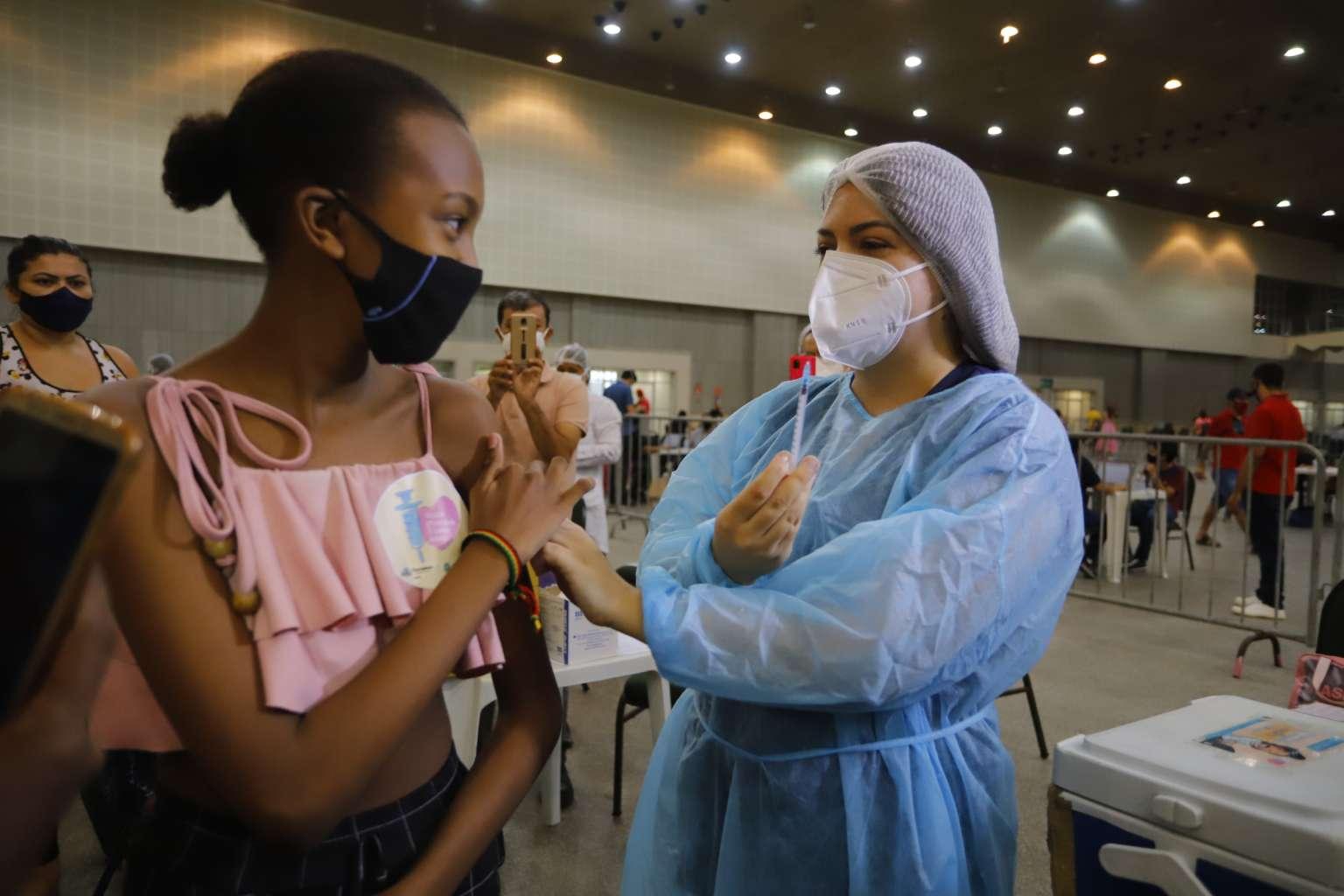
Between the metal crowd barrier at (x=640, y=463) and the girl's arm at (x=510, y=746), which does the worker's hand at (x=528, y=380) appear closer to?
the girl's arm at (x=510, y=746)

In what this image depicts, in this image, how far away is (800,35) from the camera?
9.39 m

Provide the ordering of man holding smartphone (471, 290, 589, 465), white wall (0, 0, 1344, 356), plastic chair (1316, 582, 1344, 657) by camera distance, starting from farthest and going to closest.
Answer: white wall (0, 0, 1344, 356)
plastic chair (1316, 582, 1344, 657)
man holding smartphone (471, 290, 589, 465)

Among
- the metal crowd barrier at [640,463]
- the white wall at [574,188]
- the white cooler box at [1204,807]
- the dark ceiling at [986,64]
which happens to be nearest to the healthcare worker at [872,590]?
the white cooler box at [1204,807]

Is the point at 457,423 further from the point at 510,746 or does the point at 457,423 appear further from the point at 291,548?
the point at 510,746

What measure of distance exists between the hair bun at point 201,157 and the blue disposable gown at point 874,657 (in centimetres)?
67

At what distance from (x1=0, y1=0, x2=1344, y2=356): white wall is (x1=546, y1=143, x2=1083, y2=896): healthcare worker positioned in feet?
15.7

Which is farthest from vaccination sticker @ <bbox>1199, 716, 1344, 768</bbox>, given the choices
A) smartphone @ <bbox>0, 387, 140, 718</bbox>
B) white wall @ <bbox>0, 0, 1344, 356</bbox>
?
white wall @ <bbox>0, 0, 1344, 356</bbox>

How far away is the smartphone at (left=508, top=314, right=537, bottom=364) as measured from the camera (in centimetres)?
145

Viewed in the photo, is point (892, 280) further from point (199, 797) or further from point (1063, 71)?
point (1063, 71)

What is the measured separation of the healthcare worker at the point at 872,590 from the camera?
1.02 meters

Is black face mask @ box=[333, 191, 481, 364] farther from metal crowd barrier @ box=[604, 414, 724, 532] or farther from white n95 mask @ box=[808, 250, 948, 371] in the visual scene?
metal crowd barrier @ box=[604, 414, 724, 532]

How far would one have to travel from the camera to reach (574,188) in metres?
10.6

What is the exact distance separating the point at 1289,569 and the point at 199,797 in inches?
329

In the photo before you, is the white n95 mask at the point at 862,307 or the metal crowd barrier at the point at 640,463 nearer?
the white n95 mask at the point at 862,307
